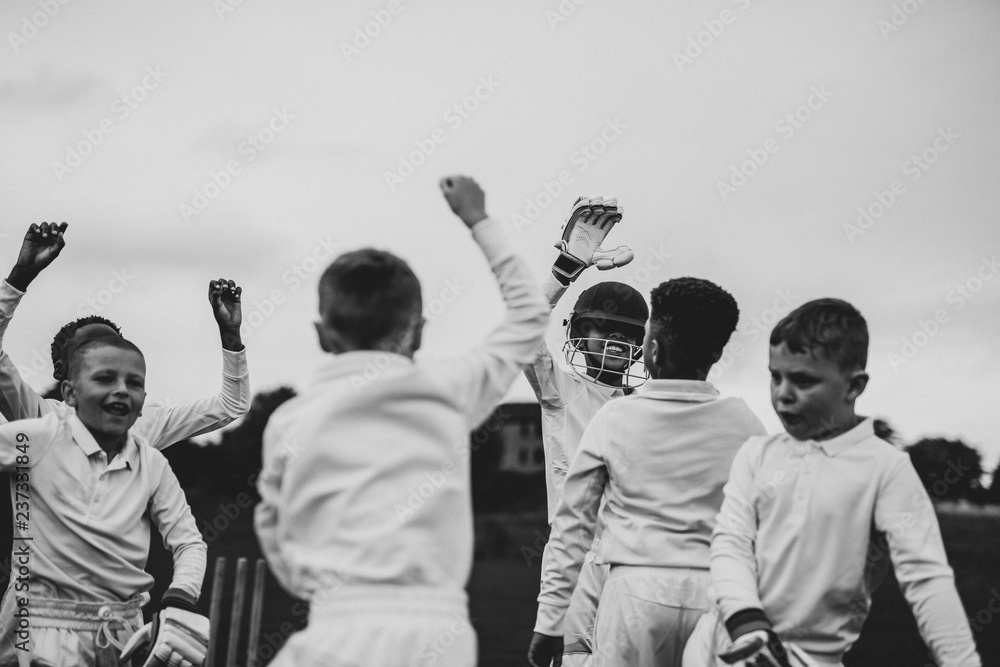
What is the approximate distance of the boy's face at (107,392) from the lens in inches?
144

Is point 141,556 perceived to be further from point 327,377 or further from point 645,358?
point 645,358

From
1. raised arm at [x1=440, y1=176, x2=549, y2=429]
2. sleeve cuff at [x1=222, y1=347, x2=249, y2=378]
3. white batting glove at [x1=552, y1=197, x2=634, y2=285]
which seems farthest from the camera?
sleeve cuff at [x1=222, y1=347, x2=249, y2=378]

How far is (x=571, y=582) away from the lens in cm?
334

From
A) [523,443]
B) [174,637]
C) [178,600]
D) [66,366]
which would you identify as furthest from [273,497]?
[523,443]

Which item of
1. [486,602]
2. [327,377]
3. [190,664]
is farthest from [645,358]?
[486,602]

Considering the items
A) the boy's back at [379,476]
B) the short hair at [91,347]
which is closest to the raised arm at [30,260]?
the short hair at [91,347]

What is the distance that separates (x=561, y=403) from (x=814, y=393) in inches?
73.5

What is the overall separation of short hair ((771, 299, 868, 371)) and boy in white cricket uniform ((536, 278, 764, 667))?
0.58 meters

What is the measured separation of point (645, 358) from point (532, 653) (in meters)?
1.07

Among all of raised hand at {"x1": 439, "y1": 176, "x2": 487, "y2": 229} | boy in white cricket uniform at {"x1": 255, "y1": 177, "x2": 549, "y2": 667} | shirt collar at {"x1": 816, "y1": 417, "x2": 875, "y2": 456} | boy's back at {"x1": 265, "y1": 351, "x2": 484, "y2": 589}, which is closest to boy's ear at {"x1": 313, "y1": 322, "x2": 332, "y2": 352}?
boy in white cricket uniform at {"x1": 255, "y1": 177, "x2": 549, "y2": 667}

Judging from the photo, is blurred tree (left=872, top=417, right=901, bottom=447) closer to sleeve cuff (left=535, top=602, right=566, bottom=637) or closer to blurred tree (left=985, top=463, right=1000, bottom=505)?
sleeve cuff (left=535, top=602, right=566, bottom=637)

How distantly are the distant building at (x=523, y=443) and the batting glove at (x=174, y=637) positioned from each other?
38.0 meters

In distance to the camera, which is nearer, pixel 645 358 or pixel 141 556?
pixel 645 358

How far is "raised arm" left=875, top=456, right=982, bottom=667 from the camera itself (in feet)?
7.72
